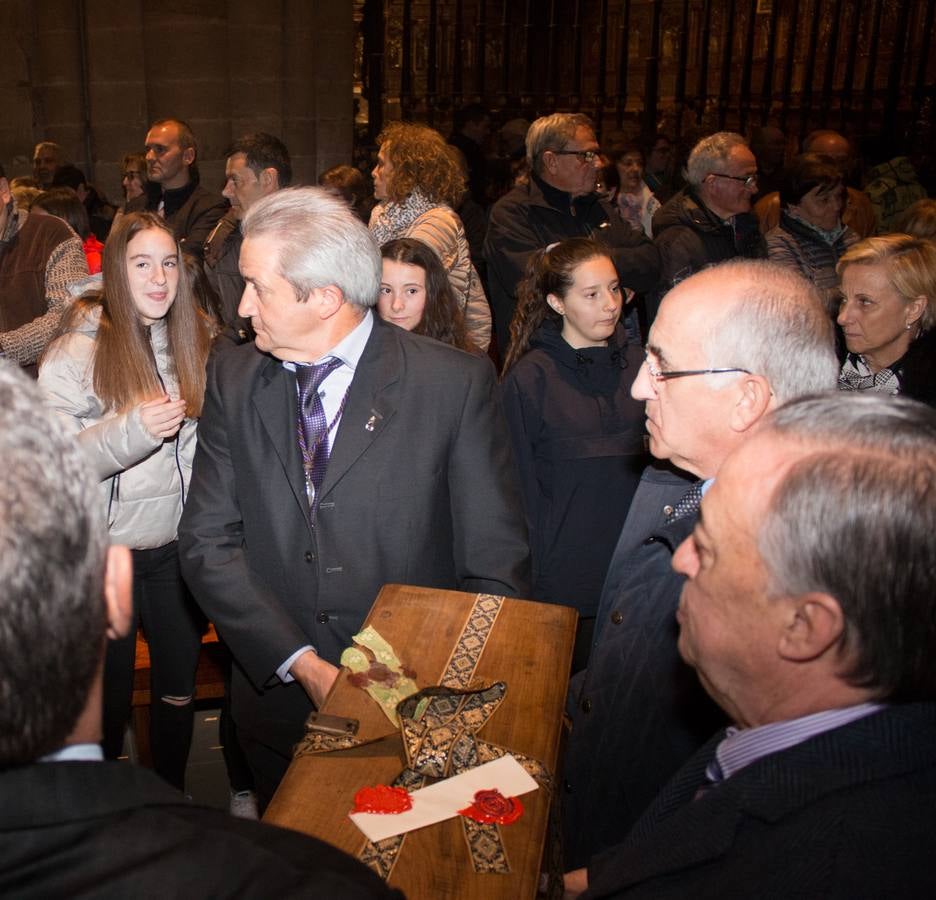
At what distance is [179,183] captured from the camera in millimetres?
6117

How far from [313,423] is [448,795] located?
3.84 feet

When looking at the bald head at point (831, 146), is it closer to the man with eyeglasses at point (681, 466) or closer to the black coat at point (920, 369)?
the black coat at point (920, 369)

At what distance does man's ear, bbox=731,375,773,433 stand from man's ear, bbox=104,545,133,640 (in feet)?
4.10

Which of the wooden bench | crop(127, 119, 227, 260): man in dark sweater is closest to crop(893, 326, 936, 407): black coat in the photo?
the wooden bench

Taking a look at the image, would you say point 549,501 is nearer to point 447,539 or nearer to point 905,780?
point 447,539

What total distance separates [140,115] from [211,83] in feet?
2.28

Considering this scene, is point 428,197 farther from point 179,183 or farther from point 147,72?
point 147,72

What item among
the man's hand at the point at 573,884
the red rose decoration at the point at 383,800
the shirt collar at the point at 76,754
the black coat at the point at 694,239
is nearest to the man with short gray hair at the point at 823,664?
the red rose decoration at the point at 383,800

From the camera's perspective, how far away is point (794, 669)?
1255 mm

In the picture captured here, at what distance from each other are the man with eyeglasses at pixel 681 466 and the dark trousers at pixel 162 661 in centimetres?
179

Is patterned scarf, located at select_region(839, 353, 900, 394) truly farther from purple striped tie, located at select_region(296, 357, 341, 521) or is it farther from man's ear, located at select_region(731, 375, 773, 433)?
purple striped tie, located at select_region(296, 357, 341, 521)

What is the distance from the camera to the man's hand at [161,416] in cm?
308

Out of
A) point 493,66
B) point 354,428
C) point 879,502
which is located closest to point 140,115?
point 493,66

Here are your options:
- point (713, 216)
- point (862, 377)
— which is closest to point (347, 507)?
point (862, 377)
